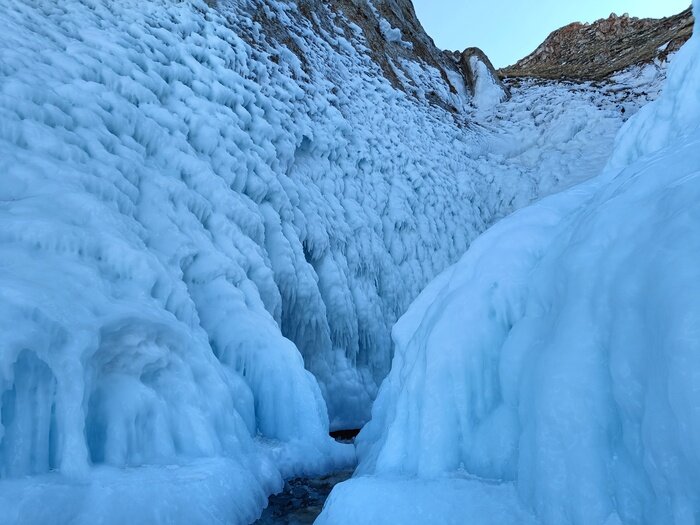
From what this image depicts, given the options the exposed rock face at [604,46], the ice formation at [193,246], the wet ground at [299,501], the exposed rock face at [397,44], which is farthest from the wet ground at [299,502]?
Result: the exposed rock face at [604,46]

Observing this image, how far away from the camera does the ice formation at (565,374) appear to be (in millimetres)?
2002

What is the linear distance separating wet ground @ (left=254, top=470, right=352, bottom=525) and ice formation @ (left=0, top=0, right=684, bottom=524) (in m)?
0.17

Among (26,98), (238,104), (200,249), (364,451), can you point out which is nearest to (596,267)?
(364,451)

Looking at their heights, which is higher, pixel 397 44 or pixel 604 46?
pixel 604 46

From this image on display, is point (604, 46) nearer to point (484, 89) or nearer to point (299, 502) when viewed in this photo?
point (484, 89)

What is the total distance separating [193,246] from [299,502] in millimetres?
3293

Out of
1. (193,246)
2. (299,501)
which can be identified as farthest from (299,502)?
(193,246)

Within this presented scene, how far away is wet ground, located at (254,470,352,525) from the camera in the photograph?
4609mm

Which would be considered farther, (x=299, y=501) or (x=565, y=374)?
(x=299, y=501)

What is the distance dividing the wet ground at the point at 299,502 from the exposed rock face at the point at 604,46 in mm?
22233

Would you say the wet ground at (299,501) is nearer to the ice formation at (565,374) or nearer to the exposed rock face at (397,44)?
the ice formation at (565,374)

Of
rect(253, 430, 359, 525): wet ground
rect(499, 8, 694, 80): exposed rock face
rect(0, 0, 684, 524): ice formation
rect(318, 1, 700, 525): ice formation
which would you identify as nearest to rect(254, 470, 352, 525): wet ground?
rect(253, 430, 359, 525): wet ground

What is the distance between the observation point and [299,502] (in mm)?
5031

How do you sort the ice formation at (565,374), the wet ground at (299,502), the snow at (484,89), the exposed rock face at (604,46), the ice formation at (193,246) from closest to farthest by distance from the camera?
the ice formation at (565,374) → the ice formation at (193,246) → the wet ground at (299,502) → the snow at (484,89) → the exposed rock face at (604,46)
